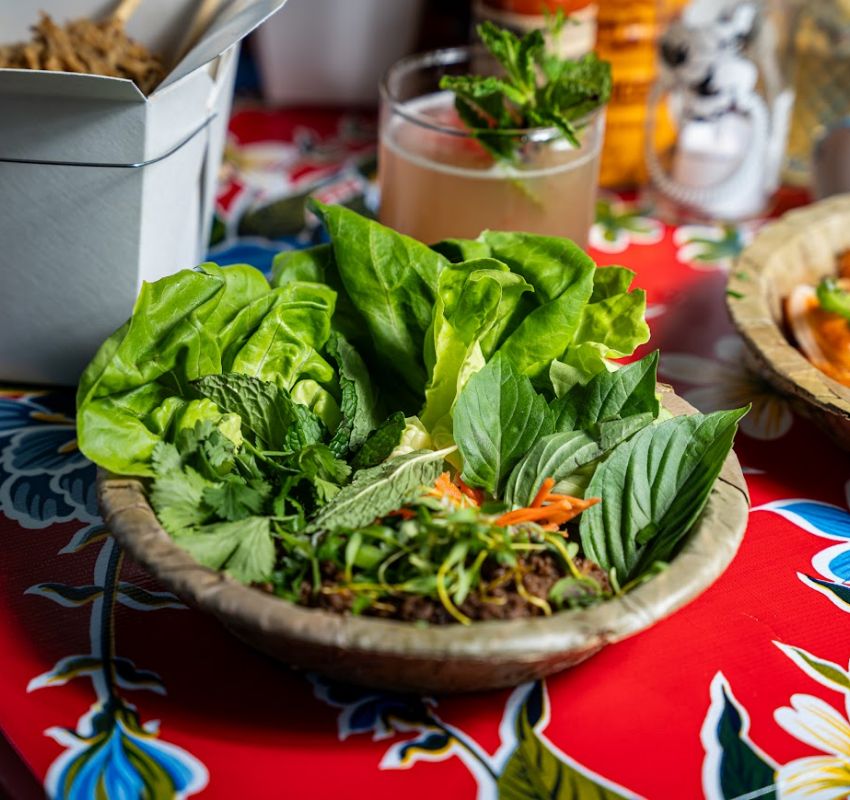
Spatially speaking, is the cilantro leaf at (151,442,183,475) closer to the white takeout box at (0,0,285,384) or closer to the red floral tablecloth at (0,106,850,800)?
the red floral tablecloth at (0,106,850,800)

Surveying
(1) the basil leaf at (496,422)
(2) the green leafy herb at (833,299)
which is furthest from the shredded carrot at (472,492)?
(2) the green leafy herb at (833,299)

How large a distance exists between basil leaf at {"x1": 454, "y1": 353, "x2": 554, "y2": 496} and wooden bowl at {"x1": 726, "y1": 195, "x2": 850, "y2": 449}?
238mm

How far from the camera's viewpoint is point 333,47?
1.65 meters

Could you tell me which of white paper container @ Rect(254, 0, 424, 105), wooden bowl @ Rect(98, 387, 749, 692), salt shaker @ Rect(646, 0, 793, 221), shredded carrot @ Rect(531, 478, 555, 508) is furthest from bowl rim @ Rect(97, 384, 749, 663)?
white paper container @ Rect(254, 0, 424, 105)

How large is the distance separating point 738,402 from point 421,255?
0.41 meters

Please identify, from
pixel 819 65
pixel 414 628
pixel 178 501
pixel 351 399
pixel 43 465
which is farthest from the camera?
pixel 819 65

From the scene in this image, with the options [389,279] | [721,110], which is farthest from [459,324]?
[721,110]

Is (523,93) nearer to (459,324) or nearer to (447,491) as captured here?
(459,324)

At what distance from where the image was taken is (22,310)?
978 millimetres

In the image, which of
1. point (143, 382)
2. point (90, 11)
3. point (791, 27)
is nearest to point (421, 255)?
point (143, 382)

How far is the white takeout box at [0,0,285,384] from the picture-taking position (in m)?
0.87

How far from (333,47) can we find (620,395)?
3.41 feet

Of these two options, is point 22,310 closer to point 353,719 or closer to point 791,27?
point 353,719

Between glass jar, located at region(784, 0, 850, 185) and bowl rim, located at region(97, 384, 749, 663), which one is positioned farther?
glass jar, located at region(784, 0, 850, 185)
